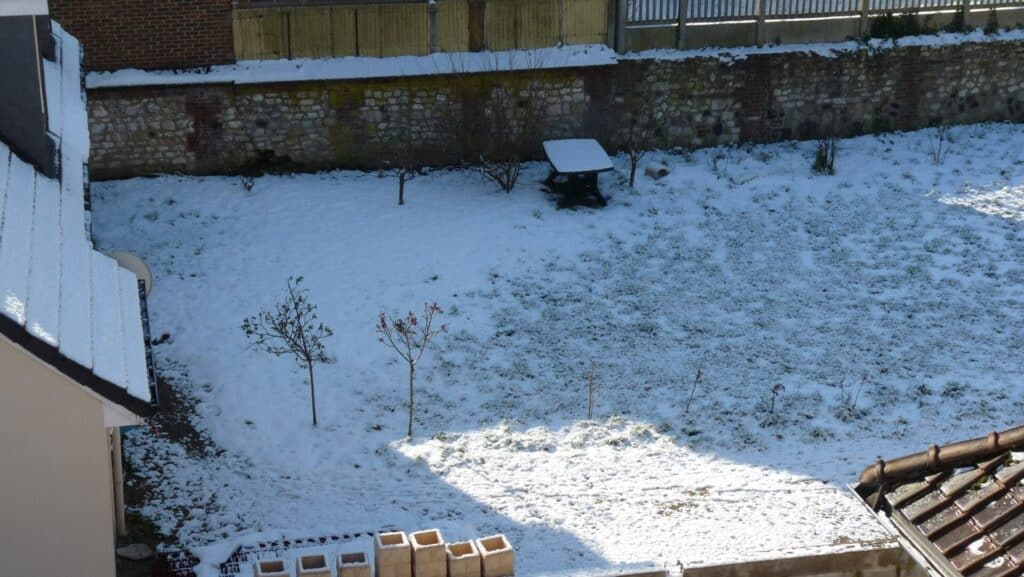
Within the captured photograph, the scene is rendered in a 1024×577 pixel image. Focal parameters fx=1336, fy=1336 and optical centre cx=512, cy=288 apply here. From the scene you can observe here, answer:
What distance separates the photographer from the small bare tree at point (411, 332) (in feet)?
40.1

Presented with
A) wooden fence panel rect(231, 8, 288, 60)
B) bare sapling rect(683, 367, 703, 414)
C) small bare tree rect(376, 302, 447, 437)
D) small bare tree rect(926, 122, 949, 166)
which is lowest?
bare sapling rect(683, 367, 703, 414)

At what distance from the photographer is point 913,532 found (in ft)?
19.4

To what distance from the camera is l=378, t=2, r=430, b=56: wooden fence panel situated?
620 inches

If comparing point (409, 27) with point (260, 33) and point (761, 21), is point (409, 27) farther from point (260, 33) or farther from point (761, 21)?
point (761, 21)

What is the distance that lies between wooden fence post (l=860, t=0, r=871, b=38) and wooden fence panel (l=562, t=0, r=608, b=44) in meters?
3.42

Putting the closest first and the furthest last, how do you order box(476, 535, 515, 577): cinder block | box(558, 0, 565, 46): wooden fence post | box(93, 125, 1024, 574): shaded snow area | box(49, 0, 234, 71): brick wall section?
box(476, 535, 515, 577): cinder block, box(93, 125, 1024, 574): shaded snow area, box(49, 0, 234, 71): brick wall section, box(558, 0, 565, 46): wooden fence post

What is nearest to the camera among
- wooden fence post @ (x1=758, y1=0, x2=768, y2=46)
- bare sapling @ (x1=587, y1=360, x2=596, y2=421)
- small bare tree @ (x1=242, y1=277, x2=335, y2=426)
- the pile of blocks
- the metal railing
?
the pile of blocks

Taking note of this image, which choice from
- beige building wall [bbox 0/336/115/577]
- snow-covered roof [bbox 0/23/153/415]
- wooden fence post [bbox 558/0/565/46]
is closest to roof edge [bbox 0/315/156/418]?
snow-covered roof [bbox 0/23/153/415]

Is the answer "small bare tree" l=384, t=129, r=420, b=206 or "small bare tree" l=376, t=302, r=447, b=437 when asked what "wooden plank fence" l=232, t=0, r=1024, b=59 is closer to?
"small bare tree" l=384, t=129, r=420, b=206

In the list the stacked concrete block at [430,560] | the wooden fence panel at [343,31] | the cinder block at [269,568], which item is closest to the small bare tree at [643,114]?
the wooden fence panel at [343,31]

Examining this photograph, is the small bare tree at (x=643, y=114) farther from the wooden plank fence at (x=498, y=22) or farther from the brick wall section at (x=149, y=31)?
the brick wall section at (x=149, y=31)

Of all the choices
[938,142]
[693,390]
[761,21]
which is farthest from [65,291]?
[938,142]

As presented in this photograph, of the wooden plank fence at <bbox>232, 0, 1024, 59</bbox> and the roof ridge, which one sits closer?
the roof ridge

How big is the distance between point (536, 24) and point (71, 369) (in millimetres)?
10164
